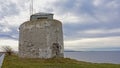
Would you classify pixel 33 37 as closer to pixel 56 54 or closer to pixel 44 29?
pixel 44 29

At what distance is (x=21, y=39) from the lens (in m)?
33.3

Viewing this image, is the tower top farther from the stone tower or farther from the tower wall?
the tower wall

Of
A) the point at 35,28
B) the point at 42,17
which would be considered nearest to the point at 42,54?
the point at 35,28

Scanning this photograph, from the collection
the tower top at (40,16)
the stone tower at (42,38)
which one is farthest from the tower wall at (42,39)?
the tower top at (40,16)

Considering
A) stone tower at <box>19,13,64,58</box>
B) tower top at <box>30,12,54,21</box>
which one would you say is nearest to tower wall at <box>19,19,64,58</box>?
stone tower at <box>19,13,64,58</box>

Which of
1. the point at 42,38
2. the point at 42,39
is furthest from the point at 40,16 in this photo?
the point at 42,39

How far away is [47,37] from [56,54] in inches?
117

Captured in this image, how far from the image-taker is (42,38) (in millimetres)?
30516

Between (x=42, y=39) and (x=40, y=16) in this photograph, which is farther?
(x=40, y=16)

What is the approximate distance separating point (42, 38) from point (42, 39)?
0.14 meters

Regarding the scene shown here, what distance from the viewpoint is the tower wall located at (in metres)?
30.5

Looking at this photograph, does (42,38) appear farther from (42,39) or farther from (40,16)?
(40,16)

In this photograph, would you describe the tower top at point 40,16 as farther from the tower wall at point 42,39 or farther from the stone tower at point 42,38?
the tower wall at point 42,39

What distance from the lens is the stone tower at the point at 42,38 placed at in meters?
30.5
